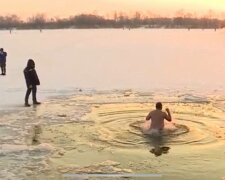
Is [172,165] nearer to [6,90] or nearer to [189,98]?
[189,98]

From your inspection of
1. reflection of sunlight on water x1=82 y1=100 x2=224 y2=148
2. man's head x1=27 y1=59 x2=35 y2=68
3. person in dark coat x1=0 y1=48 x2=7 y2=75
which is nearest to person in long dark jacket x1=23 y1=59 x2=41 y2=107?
man's head x1=27 y1=59 x2=35 y2=68

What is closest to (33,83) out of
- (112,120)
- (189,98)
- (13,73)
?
(112,120)

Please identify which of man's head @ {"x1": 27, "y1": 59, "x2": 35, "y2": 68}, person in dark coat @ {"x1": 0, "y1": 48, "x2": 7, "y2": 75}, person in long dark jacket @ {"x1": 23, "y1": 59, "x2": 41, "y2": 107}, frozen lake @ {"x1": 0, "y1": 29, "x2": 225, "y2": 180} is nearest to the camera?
frozen lake @ {"x1": 0, "y1": 29, "x2": 225, "y2": 180}

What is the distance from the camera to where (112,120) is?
1457cm

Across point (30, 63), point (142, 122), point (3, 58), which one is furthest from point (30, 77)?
point (3, 58)

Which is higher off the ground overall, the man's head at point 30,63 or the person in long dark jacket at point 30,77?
the man's head at point 30,63

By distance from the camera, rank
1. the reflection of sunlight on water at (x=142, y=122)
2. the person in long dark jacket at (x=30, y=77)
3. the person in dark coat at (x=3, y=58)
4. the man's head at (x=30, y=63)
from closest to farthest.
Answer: the reflection of sunlight on water at (x=142, y=122) < the man's head at (x=30, y=63) < the person in long dark jacket at (x=30, y=77) < the person in dark coat at (x=3, y=58)

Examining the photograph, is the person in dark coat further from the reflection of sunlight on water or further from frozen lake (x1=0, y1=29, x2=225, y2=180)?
the reflection of sunlight on water

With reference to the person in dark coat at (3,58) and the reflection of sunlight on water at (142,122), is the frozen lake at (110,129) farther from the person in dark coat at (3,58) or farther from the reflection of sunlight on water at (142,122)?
the person in dark coat at (3,58)

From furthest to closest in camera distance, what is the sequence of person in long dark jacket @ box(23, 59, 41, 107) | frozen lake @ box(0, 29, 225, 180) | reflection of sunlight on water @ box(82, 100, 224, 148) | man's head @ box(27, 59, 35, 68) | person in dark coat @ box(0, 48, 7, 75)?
person in dark coat @ box(0, 48, 7, 75)
person in long dark jacket @ box(23, 59, 41, 107)
man's head @ box(27, 59, 35, 68)
reflection of sunlight on water @ box(82, 100, 224, 148)
frozen lake @ box(0, 29, 225, 180)

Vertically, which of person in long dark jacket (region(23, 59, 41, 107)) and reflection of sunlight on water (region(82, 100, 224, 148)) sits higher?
person in long dark jacket (region(23, 59, 41, 107))

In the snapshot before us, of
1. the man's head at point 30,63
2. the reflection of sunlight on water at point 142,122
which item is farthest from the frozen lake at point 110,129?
the man's head at point 30,63

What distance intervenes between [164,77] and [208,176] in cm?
1972

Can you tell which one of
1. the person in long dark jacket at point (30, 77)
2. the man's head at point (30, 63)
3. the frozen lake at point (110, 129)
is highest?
the man's head at point (30, 63)
